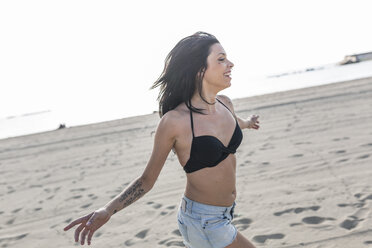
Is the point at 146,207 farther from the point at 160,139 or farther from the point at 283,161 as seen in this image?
the point at 160,139

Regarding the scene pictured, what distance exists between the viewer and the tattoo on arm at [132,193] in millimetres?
2268

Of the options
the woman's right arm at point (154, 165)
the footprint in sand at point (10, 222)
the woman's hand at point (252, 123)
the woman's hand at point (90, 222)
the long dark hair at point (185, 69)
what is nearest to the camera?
the woman's hand at point (90, 222)

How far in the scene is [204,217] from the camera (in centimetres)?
228

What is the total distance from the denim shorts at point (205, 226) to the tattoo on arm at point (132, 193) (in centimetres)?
31

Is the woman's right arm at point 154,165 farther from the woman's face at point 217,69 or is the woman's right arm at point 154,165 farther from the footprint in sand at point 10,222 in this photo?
the footprint in sand at point 10,222

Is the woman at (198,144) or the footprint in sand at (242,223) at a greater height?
the woman at (198,144)

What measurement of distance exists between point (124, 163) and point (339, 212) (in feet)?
18.0

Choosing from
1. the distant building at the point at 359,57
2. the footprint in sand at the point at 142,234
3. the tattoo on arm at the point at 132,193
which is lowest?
the distant building at the point at 359,57

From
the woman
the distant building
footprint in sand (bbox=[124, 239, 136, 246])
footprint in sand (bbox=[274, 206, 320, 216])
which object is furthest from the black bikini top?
the distant building

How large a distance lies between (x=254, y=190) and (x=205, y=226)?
11.4 ft

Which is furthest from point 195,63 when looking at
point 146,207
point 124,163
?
point 124,163

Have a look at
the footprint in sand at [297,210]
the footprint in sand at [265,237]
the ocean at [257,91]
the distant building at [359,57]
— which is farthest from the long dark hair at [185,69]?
the distant building at [359,57]

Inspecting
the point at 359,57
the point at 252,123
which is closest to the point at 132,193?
the point at 252,123

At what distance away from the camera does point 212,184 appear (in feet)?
7.62
